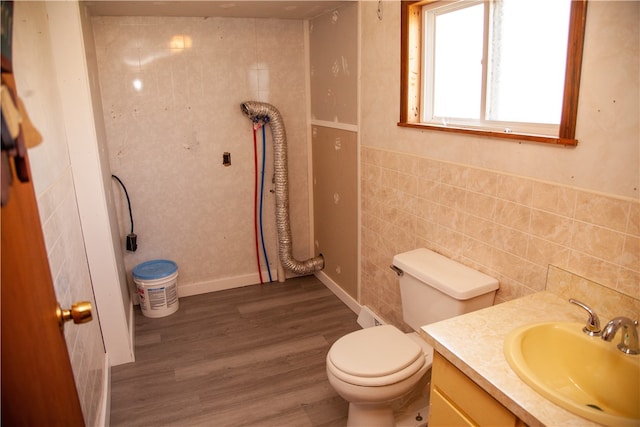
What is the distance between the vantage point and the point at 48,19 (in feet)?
6.70

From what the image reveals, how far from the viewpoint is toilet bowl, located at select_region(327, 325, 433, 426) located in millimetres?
1762

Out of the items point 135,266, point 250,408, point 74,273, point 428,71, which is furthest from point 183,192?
point 428,71

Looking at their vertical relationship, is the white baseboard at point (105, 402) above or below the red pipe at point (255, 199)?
below

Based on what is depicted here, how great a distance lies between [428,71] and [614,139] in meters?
1.09

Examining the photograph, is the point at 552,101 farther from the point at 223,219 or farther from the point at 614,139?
the point at 223,219

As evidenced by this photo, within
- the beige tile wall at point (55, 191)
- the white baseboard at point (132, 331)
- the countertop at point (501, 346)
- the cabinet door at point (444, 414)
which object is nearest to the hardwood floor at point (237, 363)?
the white baseboard at point (132, 331)

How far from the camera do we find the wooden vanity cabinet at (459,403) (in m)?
1.16

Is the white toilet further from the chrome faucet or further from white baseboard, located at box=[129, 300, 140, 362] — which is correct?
white baseboard, located at box=[129, 300, 140, 362]

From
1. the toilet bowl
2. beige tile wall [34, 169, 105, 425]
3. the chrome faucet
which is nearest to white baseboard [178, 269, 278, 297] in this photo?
beige tile wall [34, 169, 105, 425]

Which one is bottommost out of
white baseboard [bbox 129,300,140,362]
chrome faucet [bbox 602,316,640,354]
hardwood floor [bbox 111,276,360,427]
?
hardwood floor [bbox 111,276,360,427]

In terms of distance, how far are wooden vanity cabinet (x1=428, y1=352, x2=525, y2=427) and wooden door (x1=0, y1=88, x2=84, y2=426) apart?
1.00 meters

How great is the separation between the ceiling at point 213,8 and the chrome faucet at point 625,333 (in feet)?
7.35

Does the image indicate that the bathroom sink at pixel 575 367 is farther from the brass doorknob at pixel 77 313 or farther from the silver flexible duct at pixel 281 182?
the silver flexible duct at pixel 281 182

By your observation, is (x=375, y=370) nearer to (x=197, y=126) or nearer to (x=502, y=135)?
(x=502, y=135)
